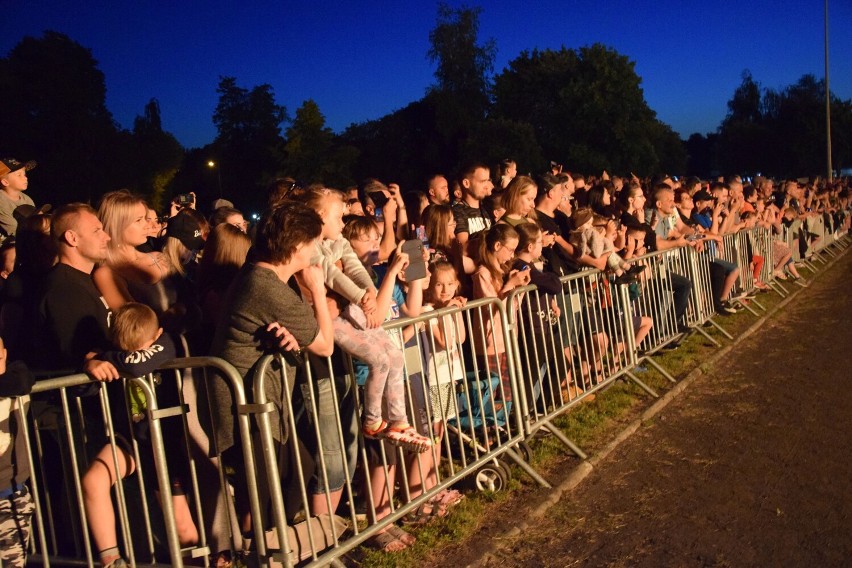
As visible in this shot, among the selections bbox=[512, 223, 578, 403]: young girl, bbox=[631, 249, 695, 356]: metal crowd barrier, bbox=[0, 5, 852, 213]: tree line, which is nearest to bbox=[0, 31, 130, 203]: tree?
bbox=[0, 5, 852, 213]: tree line

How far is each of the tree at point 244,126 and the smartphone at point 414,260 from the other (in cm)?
7396

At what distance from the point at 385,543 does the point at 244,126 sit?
265 feet

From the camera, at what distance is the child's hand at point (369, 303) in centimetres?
423

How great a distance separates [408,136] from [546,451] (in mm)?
56408

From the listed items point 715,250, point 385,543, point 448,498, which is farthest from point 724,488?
point 715,250

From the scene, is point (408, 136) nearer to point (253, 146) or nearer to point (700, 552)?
point (253, 146)

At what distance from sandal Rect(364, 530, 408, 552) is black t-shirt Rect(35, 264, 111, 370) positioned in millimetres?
1911

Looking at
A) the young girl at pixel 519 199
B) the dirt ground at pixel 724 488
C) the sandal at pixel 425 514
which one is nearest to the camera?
the dirt ground at pixel 724 488

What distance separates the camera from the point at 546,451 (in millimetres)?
5848

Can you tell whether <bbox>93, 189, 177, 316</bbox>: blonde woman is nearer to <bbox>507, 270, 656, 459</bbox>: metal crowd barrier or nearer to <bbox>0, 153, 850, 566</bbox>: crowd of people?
<bbox>0, 153, 850, 566</bbox>: crowd of people

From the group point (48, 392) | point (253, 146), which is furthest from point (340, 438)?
point (253, 146)

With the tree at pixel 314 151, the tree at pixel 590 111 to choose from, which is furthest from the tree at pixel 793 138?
the tree at pixel 314 151

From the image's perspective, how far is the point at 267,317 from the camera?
3.58 meters

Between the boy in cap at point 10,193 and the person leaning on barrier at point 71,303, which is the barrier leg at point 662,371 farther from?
the boy in cap at point 10,193
